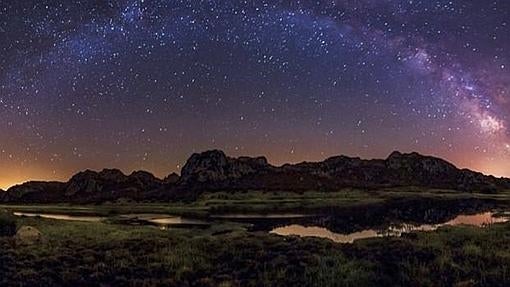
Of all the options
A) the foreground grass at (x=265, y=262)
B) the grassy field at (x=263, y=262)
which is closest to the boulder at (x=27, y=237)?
the grassy field at (x=263, y=262)

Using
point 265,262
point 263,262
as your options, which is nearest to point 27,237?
point 263,262

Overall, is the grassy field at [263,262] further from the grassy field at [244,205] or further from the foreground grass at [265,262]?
the grassy field at [244,205]

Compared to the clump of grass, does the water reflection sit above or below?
below

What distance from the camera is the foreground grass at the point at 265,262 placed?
20266mm

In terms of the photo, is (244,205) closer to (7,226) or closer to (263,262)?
(7,226)

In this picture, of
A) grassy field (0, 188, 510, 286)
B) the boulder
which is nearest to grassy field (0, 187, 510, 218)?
the boulder

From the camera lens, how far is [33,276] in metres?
22.3

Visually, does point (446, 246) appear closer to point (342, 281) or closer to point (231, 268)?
point (342, 281)

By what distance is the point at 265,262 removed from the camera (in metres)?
23.9

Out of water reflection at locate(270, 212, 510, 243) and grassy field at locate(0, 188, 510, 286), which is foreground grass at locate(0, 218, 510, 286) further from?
water reflection at locate(270, 212, 510, 243)

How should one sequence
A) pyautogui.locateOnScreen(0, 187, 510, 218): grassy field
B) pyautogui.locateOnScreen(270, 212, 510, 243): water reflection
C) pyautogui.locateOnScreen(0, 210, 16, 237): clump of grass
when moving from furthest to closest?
pyautogui.locateOnScreen(0, 187, 510, 218): grassy field < pyautogui.locateOnScreen(270, 212, 510, 243): water reflection < pyautogui.locateOnScreen(0, 210, 16, 237): clump of grass

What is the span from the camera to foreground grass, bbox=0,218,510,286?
2027 cm

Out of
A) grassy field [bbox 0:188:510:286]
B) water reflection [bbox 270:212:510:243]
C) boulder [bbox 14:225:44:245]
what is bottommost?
water reflection [bbox 270:212:510:243]

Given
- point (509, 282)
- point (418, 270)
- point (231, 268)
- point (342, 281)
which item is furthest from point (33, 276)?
point (509, 282)
